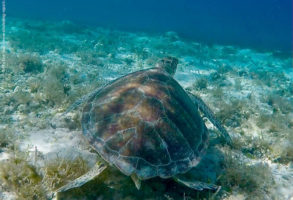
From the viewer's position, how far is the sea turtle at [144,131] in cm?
293

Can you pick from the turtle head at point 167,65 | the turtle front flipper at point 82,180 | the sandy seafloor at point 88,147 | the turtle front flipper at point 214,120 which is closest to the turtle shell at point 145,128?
the turtle front flipper at point 82,180

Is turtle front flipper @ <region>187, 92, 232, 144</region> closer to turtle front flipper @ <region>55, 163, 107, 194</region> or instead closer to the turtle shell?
the turtle shell

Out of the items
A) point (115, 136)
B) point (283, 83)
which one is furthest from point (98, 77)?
point (283, 83)

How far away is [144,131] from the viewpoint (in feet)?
10.1

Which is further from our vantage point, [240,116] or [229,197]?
[240,116]

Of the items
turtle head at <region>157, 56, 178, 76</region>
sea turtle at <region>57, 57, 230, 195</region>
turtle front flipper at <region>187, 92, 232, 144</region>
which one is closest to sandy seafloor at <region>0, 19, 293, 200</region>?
turtle front flipper at <region>187, 92, 232, 144</region>

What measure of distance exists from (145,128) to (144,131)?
5cm

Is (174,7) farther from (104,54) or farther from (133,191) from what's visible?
(133,191)

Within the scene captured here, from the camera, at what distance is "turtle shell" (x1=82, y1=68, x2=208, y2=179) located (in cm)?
294

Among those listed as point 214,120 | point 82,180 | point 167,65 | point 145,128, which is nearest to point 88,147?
point 82,180

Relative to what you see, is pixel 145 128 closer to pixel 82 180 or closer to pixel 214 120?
pixel 82 180

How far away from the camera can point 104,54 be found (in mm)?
11227

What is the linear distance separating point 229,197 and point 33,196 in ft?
8.97

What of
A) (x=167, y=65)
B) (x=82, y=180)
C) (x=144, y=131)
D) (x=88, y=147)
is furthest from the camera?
(x=167, y=65)
